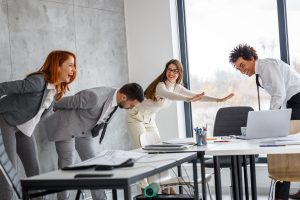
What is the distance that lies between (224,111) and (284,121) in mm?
1540

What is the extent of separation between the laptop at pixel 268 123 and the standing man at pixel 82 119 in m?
0.97

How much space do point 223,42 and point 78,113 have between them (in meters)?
2.40

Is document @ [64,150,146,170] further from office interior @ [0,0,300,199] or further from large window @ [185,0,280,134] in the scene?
large window @ [185,0,280,134]

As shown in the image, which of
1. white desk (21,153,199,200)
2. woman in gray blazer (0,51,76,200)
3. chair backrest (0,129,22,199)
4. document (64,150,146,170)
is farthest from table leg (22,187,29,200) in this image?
woman in gray blazer (0,51,76,200)

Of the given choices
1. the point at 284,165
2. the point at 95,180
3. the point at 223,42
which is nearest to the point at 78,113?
the point at 284,165

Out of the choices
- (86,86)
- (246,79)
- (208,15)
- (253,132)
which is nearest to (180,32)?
(208,15)

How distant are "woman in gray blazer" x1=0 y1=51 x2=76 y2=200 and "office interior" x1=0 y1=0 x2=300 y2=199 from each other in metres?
0.69

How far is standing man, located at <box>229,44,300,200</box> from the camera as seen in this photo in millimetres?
4582

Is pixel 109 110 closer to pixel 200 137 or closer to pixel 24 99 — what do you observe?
pixel 24 99

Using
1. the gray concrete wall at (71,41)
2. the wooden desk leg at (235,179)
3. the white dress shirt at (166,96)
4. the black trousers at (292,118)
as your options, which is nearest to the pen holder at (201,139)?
the wooden desk leg at (235,179)

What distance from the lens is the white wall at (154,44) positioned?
21.1 ft

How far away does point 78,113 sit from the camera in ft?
15.3

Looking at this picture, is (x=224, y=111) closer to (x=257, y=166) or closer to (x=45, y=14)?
(x=257, y=166)

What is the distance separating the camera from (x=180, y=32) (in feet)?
21.5
